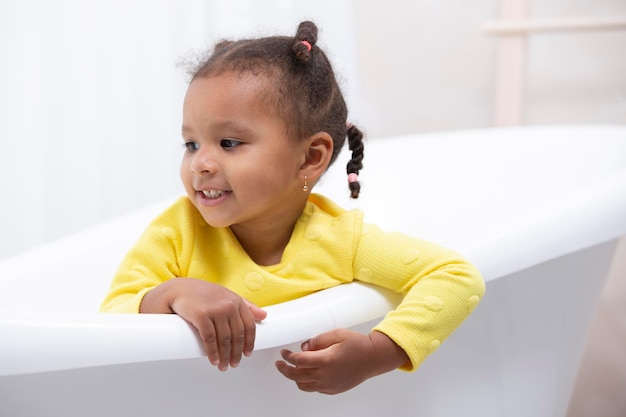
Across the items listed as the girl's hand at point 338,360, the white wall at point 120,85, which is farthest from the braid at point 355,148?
the white wall at point 120,85

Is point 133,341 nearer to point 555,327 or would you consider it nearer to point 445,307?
point 445,307

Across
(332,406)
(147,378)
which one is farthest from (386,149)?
(147,378)

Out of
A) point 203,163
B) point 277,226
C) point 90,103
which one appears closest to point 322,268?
point 277,226

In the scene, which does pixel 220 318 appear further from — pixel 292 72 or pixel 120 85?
pixel 120 85

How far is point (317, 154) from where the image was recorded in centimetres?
108

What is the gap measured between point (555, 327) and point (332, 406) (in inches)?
17.4

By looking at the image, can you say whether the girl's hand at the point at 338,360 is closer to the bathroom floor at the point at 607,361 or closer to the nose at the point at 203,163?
the nose at the point at 203,163

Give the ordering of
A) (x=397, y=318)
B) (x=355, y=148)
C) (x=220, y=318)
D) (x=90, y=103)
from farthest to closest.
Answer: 1. (x=90, y=103)
2. (x=355, y=148)
3. (x=397, y=318)
4. (x=220, y=318)

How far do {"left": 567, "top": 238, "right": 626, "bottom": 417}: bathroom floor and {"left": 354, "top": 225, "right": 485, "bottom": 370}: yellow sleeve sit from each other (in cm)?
93

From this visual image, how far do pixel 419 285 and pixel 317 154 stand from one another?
23cm

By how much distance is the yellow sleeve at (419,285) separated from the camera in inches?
36.5

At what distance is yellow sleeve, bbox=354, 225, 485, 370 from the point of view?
927mm

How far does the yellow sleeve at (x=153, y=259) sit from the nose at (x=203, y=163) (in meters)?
0.09

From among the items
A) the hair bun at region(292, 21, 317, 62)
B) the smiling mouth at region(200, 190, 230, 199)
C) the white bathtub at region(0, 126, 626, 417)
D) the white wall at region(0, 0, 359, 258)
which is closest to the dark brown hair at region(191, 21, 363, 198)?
the hair bun at region(292, 21, 317, 62)
